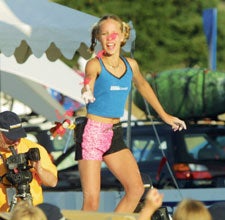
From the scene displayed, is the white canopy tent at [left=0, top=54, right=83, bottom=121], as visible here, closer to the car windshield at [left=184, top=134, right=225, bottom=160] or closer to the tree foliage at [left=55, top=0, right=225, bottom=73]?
the car windshield at [left=184, top=134, right=225, bottom=160]

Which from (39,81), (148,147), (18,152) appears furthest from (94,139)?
(39,81)

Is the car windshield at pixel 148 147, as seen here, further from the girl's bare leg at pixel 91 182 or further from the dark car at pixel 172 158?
the girl's bare leg at pixel 91 182

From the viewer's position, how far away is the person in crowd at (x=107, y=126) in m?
7.36

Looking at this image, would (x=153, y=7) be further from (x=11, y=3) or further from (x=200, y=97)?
(x=11, y=3)

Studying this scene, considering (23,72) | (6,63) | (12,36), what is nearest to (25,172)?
(12,36)

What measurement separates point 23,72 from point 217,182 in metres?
2.62

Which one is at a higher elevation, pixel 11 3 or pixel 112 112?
pixel 11 3

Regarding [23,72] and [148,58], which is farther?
[148,58]

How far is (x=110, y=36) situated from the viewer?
7.42 m

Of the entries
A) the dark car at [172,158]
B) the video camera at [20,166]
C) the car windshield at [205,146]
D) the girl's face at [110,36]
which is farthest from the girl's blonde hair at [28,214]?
the car windshield at [205,146]

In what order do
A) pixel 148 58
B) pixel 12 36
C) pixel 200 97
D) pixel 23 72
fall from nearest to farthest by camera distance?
pixel 12 36
pixel 23 72
pixel 200 97
pixel 148 58

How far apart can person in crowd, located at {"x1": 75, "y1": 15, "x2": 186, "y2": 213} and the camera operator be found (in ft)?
1.52

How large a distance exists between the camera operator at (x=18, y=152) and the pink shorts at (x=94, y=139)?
1.49 feet

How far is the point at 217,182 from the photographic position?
11.6 m
